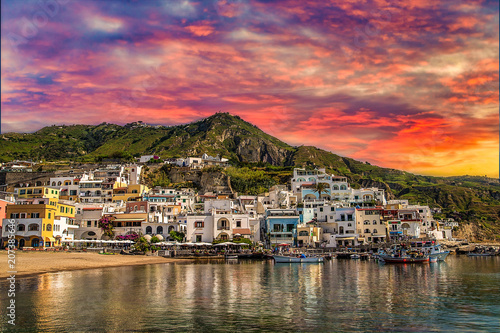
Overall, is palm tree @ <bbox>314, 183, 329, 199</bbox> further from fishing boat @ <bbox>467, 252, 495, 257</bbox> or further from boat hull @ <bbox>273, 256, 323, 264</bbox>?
boat hull @ <bbox>273, 256, 323, 264</bbox>

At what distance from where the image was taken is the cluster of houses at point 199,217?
65106mm

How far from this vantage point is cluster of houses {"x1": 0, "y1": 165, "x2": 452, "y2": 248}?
65.1m

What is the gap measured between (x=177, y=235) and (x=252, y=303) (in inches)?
1927

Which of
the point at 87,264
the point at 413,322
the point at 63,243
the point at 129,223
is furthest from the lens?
the point at 129,223

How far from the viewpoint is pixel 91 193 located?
9512cm

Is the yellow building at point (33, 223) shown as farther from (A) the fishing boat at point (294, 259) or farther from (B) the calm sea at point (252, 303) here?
(A) the fishing boat at point (294, 259)

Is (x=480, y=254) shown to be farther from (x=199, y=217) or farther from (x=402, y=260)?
(x=199, y=217)

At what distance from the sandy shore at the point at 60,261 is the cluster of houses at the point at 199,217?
908 cm

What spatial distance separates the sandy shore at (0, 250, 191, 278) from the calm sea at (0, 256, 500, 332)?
4.35 meters

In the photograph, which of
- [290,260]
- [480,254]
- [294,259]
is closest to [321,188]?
[480,254]

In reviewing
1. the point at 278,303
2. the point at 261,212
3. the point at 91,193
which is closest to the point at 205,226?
the point at 261,212

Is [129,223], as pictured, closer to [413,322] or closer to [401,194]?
[413,322]

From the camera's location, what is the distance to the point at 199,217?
75812 mm

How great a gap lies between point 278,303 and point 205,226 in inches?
1930
